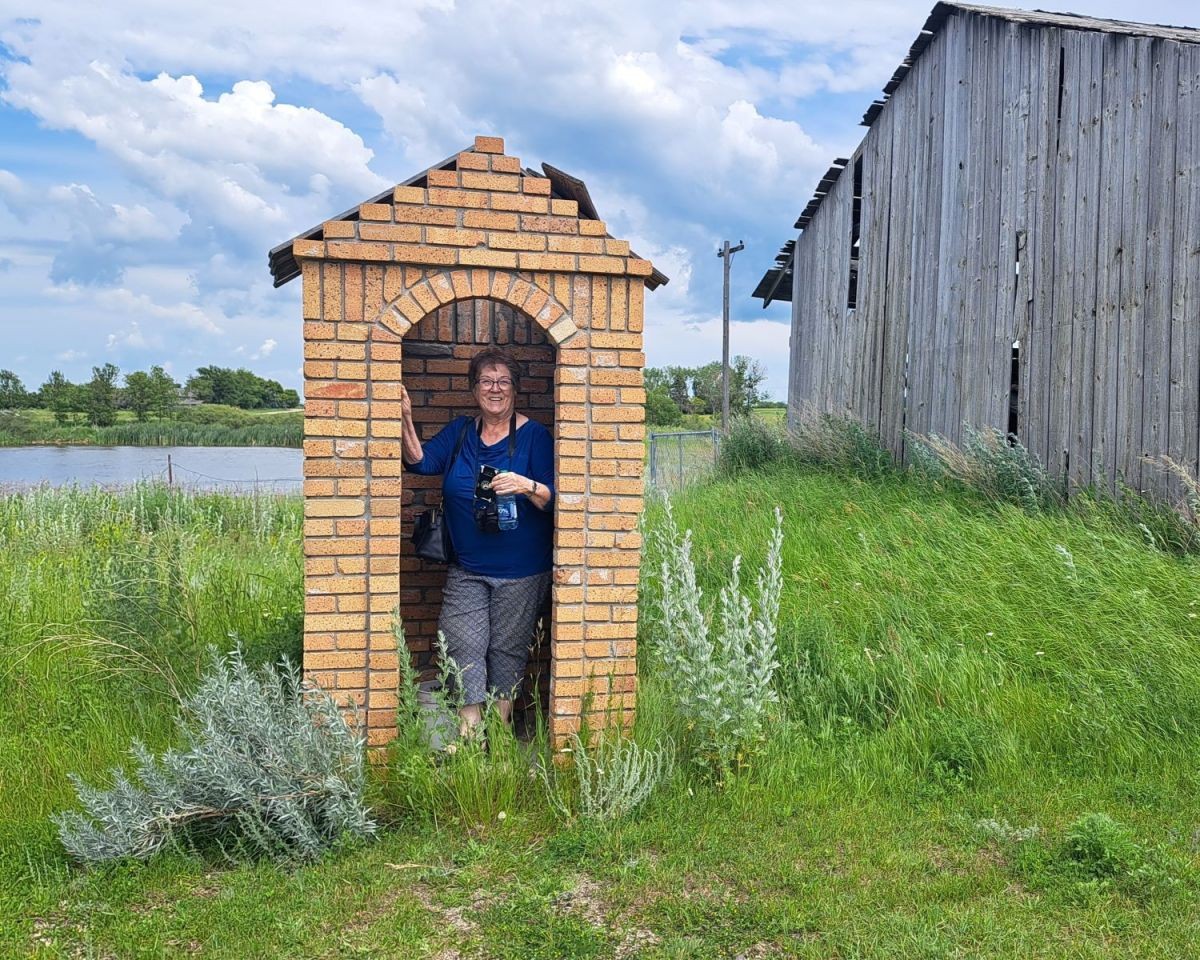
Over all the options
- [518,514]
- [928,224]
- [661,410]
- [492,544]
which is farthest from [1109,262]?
[661,410]

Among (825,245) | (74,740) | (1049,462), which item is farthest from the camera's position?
(825,245)

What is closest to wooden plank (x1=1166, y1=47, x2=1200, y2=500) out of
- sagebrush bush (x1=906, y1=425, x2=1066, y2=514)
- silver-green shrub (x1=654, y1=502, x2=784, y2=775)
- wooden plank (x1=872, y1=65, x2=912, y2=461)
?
sagebrush bush (x1=906, y1=425, x2=1066, y2=514)

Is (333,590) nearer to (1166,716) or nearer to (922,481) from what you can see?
(1166,716)

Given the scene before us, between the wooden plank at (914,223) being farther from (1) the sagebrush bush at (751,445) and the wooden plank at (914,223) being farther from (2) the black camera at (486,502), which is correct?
(2) the black camera at (486,502)

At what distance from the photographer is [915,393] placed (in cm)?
1136

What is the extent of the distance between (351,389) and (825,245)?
11.5 meters

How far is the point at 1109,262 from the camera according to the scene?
827 cm

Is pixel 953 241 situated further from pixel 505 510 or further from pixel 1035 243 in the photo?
pixel 505 510

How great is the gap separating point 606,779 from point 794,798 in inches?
33.8

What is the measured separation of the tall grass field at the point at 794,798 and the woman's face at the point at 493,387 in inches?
55.8

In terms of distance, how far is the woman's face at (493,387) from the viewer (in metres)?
4.72

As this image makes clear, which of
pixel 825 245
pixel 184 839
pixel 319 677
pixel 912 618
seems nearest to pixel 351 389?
pixel 319 677

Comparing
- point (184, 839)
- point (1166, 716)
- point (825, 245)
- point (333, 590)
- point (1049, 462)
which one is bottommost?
point (184, 839)

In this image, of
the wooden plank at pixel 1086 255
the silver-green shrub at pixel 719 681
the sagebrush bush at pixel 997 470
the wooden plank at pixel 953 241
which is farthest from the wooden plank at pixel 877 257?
the silver-green shrub at pixel 719 681
